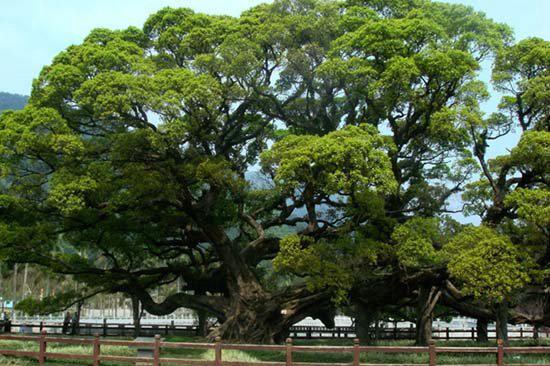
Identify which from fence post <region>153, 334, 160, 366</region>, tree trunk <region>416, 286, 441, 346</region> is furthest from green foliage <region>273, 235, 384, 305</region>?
fence post <region>153, 334, 160, 366</region>

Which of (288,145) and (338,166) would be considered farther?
(288,145)

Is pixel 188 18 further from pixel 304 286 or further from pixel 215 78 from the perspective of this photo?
pixel 304 286

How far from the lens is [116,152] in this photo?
2342 cm

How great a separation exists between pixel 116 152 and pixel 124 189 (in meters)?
3.17

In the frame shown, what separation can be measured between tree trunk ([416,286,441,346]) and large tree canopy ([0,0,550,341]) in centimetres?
33

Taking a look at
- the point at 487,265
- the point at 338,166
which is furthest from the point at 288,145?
the point at 487,265

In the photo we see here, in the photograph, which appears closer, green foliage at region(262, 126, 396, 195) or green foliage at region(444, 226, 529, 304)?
green foliage at region(262, 126, 396, 195)

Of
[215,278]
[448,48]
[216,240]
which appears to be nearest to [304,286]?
[216,240]

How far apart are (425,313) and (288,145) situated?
10722 mm

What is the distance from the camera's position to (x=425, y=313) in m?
25.6

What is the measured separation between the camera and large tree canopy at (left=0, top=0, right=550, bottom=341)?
20578 mm

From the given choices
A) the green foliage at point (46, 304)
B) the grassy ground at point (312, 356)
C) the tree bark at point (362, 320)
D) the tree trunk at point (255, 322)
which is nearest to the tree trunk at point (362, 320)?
the tree bark at point (362, 320)

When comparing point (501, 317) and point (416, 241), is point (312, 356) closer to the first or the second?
point (416, 241)

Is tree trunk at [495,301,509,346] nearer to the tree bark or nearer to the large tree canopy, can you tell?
the large tree canopy
